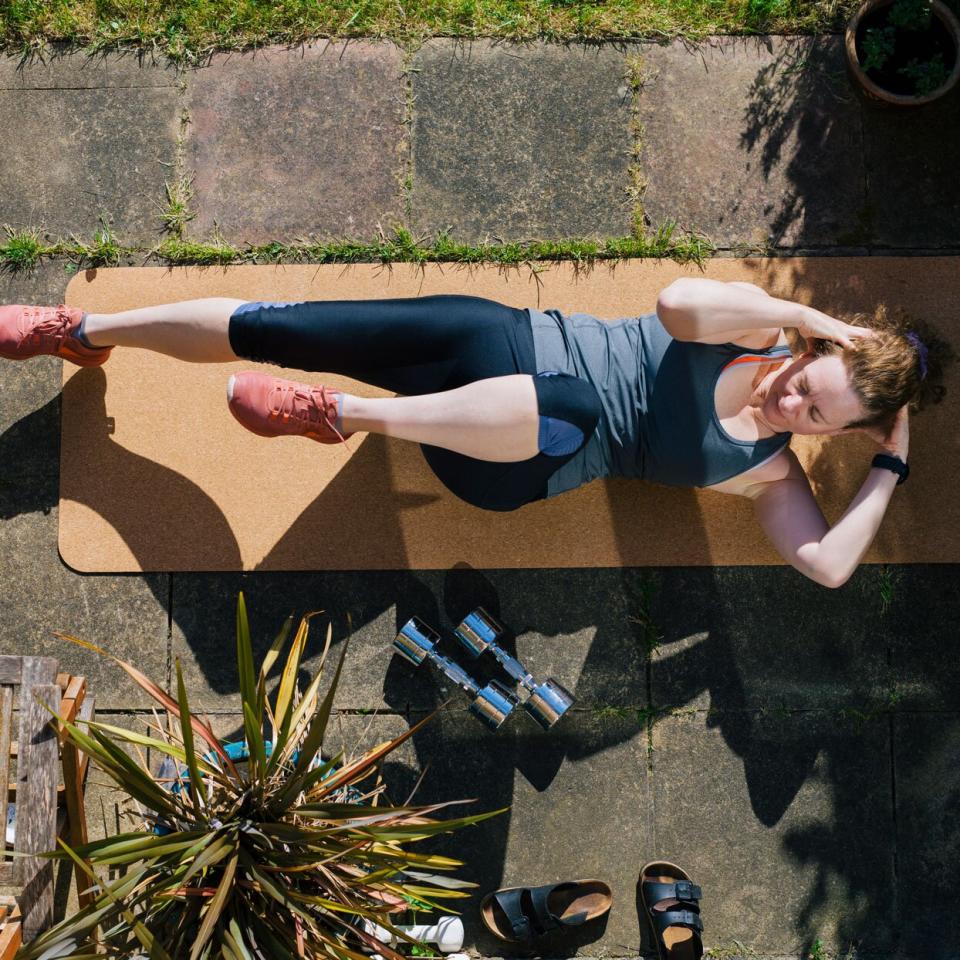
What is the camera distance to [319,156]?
134 inches

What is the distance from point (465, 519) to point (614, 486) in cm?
57

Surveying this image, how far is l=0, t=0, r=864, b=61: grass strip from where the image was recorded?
134 inches

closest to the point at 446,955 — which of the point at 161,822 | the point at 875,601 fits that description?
the point at 161,822

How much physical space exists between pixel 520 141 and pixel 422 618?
1.88 metres

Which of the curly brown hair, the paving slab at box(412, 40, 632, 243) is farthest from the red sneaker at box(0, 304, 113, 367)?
the curly brown hair

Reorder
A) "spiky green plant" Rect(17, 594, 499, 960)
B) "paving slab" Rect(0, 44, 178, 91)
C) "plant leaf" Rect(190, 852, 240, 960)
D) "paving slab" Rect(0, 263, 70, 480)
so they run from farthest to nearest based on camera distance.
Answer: "paving slab" Rect(0, 44, 178, 91) → "paving slab" Rect(0, 263, 70, 480) → "spiky green plant" Rect(17, 594, 499, 960) → "plant leaf" Rect(190, 852, 240, 960)

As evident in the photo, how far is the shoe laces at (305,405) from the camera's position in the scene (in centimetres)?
282

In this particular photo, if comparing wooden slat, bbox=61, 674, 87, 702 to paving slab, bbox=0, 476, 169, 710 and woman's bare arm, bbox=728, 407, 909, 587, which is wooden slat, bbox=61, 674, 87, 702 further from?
woman's bare arm, bbox=728, 407, 909, 587

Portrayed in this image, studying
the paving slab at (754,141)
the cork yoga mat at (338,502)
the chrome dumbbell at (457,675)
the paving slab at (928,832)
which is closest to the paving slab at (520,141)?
the paving slab at (754,141)

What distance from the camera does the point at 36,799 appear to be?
2.75 meters

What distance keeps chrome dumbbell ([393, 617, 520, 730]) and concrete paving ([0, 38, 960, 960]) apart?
124 mm

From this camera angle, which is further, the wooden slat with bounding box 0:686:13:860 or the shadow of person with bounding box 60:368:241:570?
the shadow of person with bounding box 60:368:241:570

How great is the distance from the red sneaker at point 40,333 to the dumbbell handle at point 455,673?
65.3 inches

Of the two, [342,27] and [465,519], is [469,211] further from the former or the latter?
[465,519]
